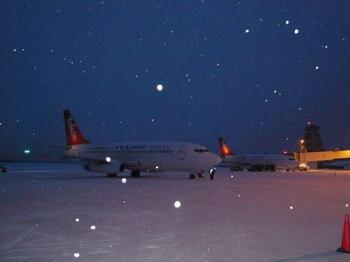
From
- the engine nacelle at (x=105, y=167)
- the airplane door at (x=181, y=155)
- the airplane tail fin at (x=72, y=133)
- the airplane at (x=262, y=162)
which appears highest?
the airplane tail fin at (x=72, y=133)

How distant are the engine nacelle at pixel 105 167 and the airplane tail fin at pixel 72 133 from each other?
6932mm

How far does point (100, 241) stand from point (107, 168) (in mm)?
27627

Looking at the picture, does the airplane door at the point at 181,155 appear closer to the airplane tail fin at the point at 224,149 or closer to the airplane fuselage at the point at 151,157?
the airplane fuselage at the point at 151,157

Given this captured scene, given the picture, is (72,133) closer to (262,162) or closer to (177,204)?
(177,204)

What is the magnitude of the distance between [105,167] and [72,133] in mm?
9300

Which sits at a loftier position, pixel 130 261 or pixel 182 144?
pixel 182 144

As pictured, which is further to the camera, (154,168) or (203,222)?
(154,168)

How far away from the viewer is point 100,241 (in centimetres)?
866

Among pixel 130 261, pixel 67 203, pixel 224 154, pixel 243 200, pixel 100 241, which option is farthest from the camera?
pixel 224 154

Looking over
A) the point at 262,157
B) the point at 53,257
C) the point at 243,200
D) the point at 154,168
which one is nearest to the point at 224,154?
the point at 262,157

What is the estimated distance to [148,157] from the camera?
35.7m

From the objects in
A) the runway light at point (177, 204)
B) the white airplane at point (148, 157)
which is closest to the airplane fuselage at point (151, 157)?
the white airplane at point (148, 157)

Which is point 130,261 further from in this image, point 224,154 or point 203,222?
point 224,154

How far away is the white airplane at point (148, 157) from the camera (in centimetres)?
3375
